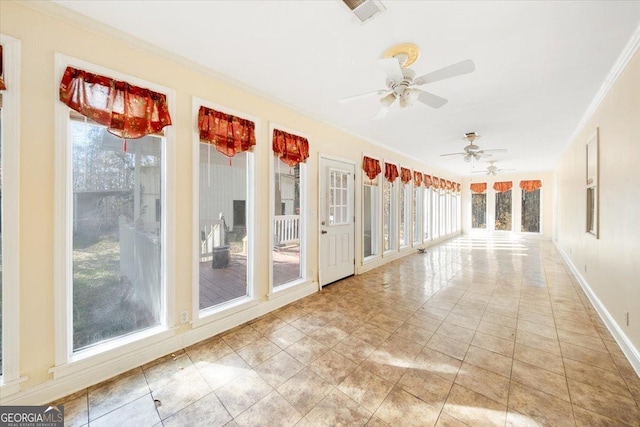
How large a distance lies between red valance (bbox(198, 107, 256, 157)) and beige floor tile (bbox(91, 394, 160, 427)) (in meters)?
2.18

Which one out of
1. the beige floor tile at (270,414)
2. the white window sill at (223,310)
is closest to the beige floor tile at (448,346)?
the beige floor tile at (270,414)

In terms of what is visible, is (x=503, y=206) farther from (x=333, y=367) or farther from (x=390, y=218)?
(x=333, y=367)

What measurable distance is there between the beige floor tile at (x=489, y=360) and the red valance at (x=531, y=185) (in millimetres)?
9771

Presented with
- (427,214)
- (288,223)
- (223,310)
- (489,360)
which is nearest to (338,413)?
(489,360)

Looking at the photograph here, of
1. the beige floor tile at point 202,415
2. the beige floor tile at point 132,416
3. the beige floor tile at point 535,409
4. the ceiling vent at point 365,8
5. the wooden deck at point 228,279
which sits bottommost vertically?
the beige floor tile at point 202,415

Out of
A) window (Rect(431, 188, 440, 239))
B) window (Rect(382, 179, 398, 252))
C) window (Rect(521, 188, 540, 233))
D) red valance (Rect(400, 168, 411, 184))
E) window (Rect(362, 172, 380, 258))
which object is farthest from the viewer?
window (Rect(521, 188, 540, 233))

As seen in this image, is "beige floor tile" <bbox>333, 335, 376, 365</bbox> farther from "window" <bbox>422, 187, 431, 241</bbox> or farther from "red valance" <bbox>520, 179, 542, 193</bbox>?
"red valance" <bbox>520, 179, 542, 193</bbox>

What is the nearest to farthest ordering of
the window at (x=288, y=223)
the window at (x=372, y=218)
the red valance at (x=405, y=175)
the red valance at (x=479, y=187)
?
the window at (x=288, y=223) < the window at (x=372, y=218) < the red valance at (x=405, y=175) < the red valance at (x=479, y=187)

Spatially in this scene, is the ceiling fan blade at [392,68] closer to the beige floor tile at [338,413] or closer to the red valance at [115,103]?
the red valance at [115,103]

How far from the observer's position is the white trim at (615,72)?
6.54 feet

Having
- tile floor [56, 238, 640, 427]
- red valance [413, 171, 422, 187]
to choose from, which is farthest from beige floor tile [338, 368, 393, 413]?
red valance [413, 171, 422, 187]

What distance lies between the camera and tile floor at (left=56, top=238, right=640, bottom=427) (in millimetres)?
1600

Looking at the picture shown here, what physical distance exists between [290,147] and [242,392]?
2.69 m

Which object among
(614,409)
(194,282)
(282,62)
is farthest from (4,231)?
(614,409)
